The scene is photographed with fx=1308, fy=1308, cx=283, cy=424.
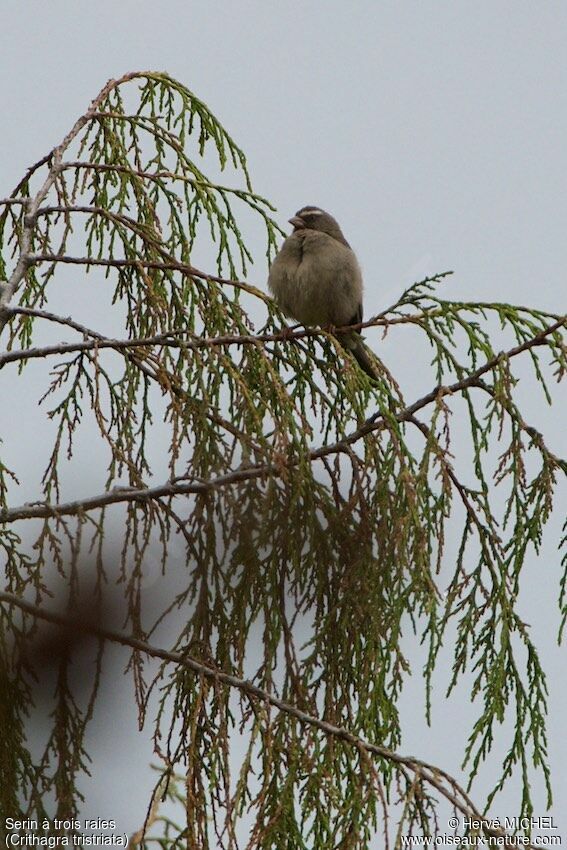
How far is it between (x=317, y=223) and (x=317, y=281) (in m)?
0.63

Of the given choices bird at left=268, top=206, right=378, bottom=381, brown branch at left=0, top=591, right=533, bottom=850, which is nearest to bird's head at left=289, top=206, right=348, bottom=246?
bird at left=268, top=206, right=378, bottom=381

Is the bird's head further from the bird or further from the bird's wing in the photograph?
the bird's wing

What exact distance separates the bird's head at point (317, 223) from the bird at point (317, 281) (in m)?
0.15

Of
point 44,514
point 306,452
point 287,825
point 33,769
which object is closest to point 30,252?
point 44,514

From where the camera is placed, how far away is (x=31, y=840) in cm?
323

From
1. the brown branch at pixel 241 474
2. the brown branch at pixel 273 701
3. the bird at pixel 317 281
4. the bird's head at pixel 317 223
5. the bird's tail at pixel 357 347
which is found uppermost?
the bird's head at pixel 317 223

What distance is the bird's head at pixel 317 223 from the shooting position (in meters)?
6.80

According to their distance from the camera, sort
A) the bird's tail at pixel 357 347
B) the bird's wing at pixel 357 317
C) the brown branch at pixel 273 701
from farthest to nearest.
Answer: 1. the bird's wing at pixel 357 317
2. the bird's tail at pixel 357 347
3. the brown branch at pixel 273 701

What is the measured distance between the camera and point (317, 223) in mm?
6828

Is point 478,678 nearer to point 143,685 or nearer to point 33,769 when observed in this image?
point 143,685

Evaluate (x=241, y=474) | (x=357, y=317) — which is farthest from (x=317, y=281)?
(x=241, y=474)

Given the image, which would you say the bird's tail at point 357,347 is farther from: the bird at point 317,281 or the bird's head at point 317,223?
the bird's head at point 317,223

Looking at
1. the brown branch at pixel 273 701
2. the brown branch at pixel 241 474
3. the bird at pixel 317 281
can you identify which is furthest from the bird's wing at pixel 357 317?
the brown branch at pixel 273 701

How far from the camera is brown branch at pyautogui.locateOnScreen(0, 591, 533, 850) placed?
3053mm
